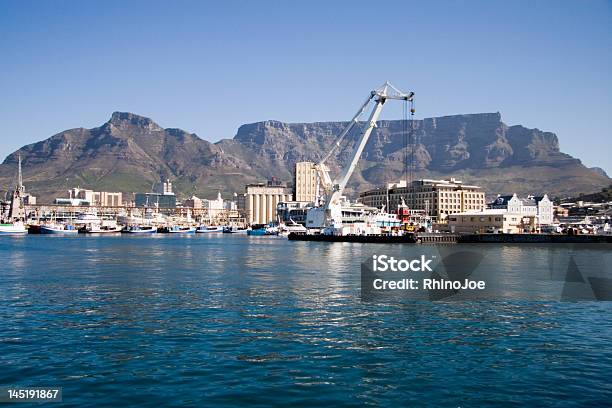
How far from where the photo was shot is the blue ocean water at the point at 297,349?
14.9 metres

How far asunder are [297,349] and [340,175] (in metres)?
107

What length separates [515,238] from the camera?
108812mm

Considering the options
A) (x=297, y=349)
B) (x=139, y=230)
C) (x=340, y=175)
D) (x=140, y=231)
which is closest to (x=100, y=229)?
(x=139, y=230)

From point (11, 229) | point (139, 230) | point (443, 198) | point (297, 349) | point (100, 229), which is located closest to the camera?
point (297, 349)

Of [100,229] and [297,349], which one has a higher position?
[100,229]

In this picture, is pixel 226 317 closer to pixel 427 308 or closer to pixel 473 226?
pixel 427 308

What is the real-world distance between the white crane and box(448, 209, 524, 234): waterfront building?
25872mm

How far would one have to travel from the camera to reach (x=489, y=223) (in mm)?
126938

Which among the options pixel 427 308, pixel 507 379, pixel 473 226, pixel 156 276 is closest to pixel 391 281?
pixel 427 308

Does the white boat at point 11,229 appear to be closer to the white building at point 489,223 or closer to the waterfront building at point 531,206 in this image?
the white building at point 489,223

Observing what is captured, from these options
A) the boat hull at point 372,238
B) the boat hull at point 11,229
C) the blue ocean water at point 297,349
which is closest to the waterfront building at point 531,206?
the boat hull at point 372,238

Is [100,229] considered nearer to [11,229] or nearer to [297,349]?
[11,229]

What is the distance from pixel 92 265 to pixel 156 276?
1248 cm

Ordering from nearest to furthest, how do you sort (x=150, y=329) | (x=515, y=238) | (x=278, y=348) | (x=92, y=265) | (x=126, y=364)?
(x=126, y=364), (x=278, y=348), (x=150, y=329), (x=92, y=265), (x=515, y=238)
